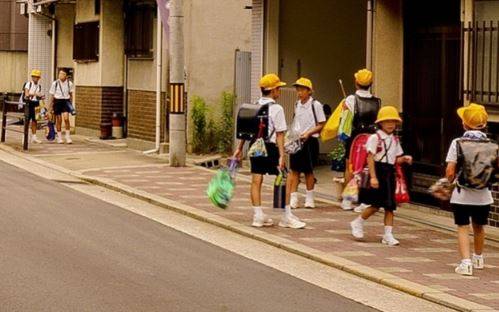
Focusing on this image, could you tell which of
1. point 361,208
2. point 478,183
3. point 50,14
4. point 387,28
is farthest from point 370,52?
point 50,14

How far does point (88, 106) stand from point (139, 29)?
4.07m

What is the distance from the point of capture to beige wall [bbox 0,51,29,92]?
42062 millimetres

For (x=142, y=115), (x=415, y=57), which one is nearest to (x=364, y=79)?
(x=415, y=57)

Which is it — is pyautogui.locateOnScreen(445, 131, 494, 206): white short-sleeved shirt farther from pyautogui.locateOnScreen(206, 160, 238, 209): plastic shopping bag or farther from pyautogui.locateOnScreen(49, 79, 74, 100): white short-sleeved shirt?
pyautogui.locateOnScreen(49, 79, 74, 100): white short-sleeved shirt

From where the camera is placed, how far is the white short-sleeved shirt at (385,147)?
12977mm

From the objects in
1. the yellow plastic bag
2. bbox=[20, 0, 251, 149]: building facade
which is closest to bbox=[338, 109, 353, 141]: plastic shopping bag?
the yellow plastic bag

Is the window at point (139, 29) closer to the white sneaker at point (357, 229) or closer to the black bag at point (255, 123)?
the black bag at point (255, 123)

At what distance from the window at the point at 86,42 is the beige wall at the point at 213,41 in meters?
6.32

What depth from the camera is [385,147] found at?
13.0 meters

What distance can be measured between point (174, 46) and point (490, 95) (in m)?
7.98

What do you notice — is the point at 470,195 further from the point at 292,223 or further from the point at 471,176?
the point at 292,223

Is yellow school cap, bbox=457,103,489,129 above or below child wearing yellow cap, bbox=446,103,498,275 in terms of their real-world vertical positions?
above

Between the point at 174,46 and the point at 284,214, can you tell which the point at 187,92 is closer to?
the point at 174,46

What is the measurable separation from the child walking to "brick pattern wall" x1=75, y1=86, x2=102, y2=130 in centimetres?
1677
